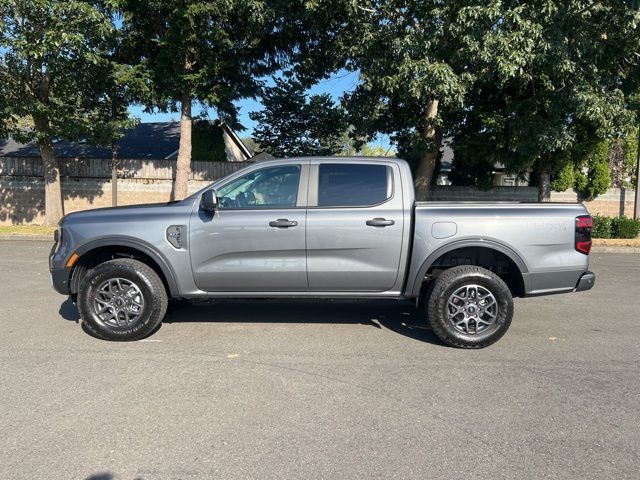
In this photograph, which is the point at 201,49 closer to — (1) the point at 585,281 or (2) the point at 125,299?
(2) the point at 125,299

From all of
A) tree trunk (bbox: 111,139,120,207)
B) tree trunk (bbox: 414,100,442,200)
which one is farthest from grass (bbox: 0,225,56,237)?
tree trunk (bbox: 414,100,442,200)

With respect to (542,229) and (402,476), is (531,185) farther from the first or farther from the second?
(402,476)

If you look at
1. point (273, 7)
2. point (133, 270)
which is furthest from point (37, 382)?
point (273, 7)

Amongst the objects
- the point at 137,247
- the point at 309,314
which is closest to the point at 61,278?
the point at 137,247

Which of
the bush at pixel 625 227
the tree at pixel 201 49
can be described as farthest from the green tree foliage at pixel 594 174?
the tree at pixel 201 49

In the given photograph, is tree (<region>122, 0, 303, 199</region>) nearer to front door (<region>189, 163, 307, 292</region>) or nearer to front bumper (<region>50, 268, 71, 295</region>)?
front door (<region>189, 163, 307, 292</region>)

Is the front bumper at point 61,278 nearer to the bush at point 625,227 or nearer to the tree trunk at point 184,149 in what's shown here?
the tree trunk at point 184,149

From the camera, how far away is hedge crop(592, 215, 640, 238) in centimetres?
1530

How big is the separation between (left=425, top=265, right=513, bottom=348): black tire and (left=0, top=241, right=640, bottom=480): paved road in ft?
0.52

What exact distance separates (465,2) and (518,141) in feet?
16.6

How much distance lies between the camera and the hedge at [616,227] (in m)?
15.3

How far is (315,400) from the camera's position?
385cm

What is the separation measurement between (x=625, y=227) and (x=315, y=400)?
586 inches

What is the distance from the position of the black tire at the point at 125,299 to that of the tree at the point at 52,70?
34.0ft
